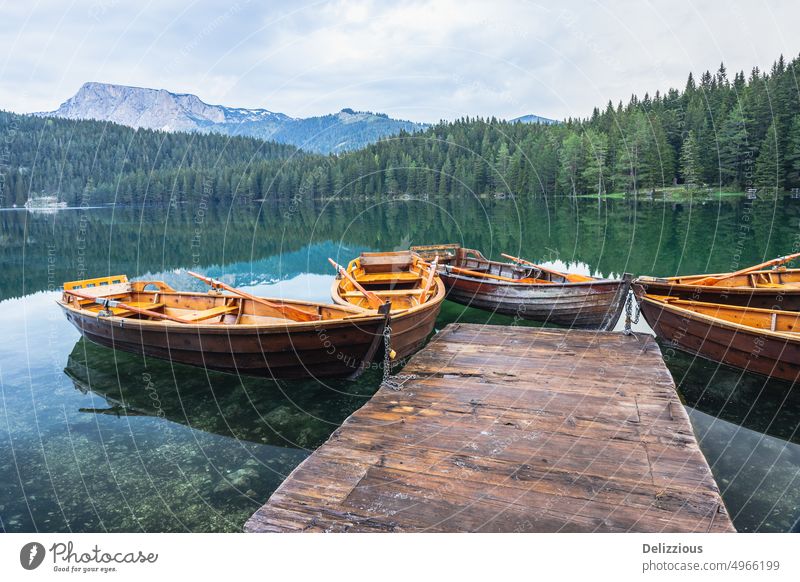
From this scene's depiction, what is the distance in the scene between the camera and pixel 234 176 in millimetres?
118062

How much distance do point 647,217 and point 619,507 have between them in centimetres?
5573

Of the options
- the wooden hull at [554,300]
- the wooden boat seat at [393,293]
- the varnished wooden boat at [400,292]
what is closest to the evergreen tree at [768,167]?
the wooden hull at [554,300]

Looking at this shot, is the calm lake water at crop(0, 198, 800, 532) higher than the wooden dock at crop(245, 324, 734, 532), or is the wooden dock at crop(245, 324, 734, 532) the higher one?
the wooden dock at crop(245, 324, 734, 532)

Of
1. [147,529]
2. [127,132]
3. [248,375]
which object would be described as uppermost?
[127,132]

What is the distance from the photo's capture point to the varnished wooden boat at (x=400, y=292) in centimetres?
1016

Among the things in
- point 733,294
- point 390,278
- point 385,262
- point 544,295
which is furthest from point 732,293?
point 385,262

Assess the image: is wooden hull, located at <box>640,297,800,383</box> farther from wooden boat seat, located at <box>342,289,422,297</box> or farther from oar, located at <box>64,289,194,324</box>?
oar, located at <box>64,289,194,324</box>

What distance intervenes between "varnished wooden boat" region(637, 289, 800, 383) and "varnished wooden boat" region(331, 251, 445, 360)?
17.5 feet

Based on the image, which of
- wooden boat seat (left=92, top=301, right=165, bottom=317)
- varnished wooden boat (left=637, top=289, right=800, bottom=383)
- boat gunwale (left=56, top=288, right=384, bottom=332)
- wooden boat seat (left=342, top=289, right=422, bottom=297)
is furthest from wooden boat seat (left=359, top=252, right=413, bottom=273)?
varnished wooden boat (left=637, top=289, right=800, bottom=383)

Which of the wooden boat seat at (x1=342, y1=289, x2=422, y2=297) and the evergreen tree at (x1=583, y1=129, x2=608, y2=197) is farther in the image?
the evergreen tree at (x1=583, y1=129, x2=608, y2=197)

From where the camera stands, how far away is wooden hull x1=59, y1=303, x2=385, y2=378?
923 cm

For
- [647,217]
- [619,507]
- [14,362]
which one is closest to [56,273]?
[14,362]

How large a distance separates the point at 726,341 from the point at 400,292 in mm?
7304
